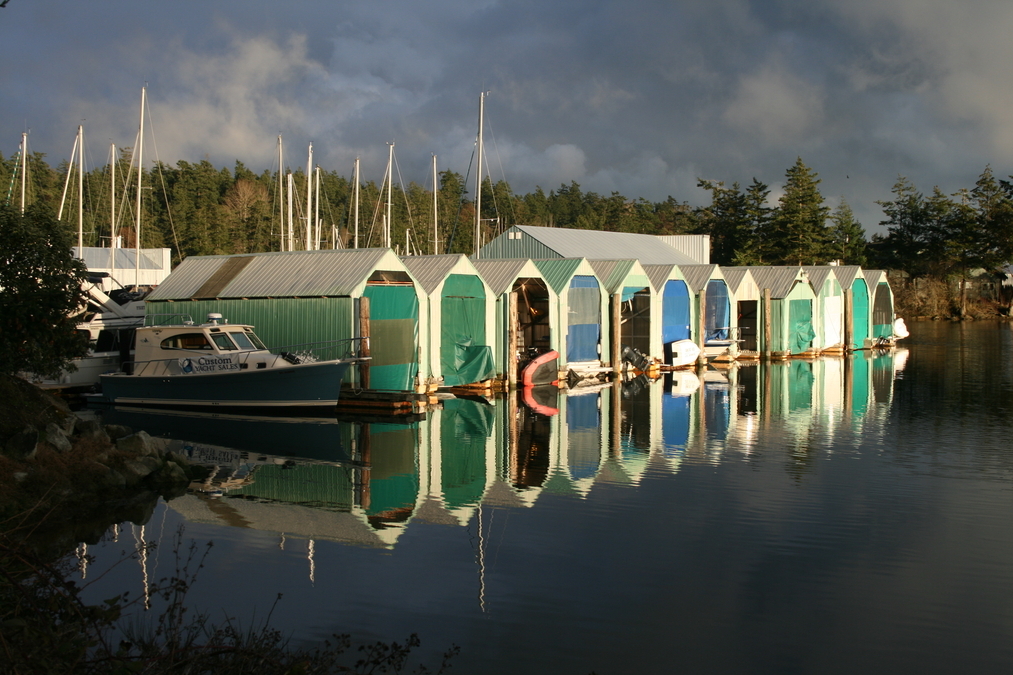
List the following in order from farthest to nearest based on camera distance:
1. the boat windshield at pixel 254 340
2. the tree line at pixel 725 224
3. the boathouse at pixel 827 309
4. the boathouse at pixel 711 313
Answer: the tree line at pixel 725 224 → the boathouse at pixel 827 309 → the boathouse at pixel 711 313 → the boat windshield at pixel 254 340

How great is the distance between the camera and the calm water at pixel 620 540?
30.4ft

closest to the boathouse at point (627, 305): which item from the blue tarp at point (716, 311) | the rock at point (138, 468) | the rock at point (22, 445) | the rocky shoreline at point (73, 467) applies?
the blue tarp at point (716, 311)

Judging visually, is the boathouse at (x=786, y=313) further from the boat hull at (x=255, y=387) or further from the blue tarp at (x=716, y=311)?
the boat hull at (x=255, y=387)

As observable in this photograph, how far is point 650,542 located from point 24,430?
964 cm

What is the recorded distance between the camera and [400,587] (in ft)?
35.0

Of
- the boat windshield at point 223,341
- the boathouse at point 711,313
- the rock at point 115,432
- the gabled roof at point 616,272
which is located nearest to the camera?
the rock at point 115,432

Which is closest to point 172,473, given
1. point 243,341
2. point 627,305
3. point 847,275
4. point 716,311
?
point 243,341

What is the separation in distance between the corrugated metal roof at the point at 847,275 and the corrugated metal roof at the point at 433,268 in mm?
25926

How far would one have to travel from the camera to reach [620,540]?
12727 mm

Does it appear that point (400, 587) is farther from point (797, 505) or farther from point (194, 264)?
point (194, 264)

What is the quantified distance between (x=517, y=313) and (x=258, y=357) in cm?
1046

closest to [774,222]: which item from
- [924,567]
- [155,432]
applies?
[155,432]

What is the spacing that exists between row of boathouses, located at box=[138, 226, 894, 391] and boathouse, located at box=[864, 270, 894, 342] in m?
0.11

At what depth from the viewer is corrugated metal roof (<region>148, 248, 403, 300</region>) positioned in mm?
25844
